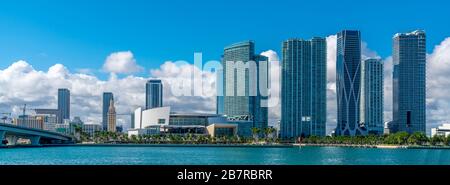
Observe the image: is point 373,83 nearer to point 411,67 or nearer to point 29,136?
point 411,67

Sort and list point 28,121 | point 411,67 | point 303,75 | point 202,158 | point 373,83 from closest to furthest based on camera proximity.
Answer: point 411,67, point 303,75, point 373,83, point 202,158, point 28,121

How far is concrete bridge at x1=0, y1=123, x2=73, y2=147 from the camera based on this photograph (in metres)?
51.6

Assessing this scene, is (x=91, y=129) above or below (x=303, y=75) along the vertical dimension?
below

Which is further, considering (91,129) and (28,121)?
(91,129)

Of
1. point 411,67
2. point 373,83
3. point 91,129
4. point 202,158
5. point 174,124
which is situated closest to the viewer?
point 411,67

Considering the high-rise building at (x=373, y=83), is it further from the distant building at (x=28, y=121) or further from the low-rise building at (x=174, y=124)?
the low-rise building at (x=174, y=124)

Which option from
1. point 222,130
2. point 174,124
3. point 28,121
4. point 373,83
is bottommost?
point 222,130

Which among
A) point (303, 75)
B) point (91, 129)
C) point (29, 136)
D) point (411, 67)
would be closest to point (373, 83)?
point (303, 75)

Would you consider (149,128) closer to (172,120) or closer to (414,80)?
(172,120)

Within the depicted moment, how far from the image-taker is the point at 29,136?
203 feet
